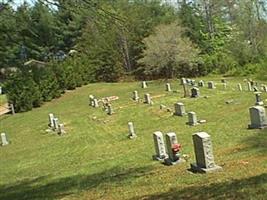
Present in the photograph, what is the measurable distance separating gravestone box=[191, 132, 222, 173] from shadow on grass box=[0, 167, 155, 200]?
1.60 metres

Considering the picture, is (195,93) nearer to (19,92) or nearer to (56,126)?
(56,126)

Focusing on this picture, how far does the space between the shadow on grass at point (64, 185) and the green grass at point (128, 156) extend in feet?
0.09

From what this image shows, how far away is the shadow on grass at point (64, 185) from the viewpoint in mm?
11727

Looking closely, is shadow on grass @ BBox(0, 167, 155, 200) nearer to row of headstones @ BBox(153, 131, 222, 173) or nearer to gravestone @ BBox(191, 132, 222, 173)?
row of headstones @ BBox(153, 131, 222, 173)

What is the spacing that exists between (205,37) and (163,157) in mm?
55634

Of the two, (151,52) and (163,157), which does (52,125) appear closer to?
(163,157)

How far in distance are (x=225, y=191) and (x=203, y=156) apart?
3089 mm

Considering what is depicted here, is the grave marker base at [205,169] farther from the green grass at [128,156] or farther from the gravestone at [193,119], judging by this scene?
the gravestone at [193,119]

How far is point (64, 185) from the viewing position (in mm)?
12664

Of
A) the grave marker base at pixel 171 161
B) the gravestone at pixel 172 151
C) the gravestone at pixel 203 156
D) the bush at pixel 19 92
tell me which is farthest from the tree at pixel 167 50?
the gravestone at pixel 203 156

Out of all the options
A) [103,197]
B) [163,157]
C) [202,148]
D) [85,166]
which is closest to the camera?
[103,197]

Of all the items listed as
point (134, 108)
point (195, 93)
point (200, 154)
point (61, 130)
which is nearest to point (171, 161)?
point (200, 154)

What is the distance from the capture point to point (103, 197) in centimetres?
1010

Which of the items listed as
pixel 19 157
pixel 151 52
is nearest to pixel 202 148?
pixel 19 157
